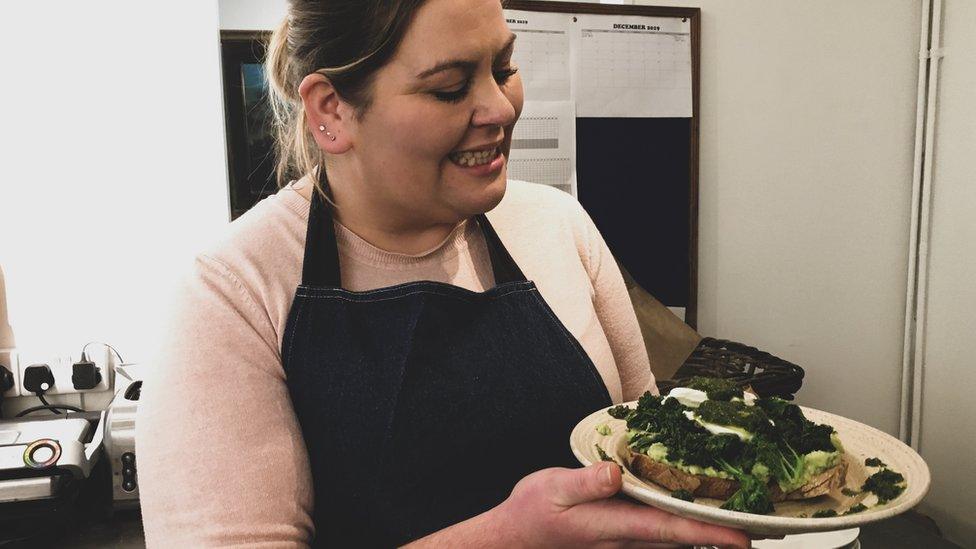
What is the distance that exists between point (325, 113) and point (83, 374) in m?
1.31

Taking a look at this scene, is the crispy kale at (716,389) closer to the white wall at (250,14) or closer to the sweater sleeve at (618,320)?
the sweater sleeve at (618,320)

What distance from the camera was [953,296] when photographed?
2053 millimetres

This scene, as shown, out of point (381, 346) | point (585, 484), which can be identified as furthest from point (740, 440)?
point (381, 346)

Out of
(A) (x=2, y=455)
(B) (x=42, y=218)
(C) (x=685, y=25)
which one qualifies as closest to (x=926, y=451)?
(C) (x=685, y=25)

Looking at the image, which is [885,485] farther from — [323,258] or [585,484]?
[323,258]

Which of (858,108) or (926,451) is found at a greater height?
(858,108)

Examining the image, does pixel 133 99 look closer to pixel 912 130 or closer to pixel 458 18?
pixel 458 18

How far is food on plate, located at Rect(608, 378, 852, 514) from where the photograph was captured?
83cm

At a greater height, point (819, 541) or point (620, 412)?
point (620, 412)

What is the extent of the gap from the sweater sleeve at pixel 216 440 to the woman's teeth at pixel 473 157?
333mm

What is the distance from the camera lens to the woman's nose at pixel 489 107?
3.13ft

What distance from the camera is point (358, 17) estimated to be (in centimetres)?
94

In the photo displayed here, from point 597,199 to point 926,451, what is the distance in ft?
3.95

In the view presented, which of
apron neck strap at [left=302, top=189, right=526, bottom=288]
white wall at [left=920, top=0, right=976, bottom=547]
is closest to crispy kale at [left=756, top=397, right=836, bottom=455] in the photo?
apron neck strap at [left=302, top=189, right=526, bottom=288]
